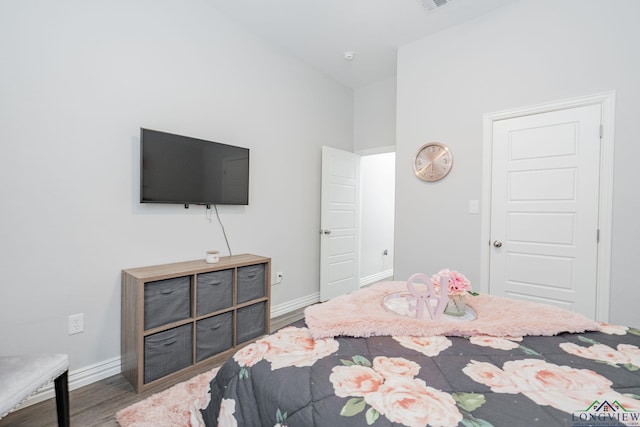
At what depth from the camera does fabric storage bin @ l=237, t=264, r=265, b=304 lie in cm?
244

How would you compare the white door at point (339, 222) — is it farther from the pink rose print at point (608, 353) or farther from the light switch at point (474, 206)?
the pink rose print at point (608, 353)

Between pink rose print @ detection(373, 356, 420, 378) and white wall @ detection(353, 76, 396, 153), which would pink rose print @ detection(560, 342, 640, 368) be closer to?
pink rose print @ detection(373, 356, 420, 378)

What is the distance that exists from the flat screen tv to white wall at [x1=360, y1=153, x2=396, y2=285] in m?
2.28

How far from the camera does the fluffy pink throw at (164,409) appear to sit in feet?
5.04

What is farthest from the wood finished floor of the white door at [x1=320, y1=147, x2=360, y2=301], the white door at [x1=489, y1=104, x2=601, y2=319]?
the white door at [x1=489, y1=104, x2=601, y2=319]

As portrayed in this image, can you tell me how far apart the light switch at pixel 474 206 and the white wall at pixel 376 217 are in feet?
6.31

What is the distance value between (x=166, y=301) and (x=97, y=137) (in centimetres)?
120

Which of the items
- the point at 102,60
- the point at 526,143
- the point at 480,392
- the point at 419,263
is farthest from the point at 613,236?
the point at 102,60

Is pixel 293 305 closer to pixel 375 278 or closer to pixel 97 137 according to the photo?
pixel 375 278

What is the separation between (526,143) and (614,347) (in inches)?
76.3

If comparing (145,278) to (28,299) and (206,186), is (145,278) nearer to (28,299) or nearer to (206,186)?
(28,299)

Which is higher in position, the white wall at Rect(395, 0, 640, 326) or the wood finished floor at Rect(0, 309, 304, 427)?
the white wall at Rect(395, 0, 640, 326)

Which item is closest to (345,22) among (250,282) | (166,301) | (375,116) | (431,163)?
(375,116)

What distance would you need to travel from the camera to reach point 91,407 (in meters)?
Answer: 1.69
